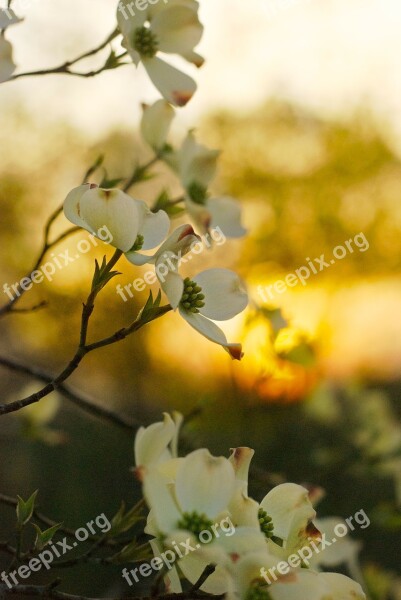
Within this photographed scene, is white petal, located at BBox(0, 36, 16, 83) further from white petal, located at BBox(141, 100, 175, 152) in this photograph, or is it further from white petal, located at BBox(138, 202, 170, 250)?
white petal, located at BBox(141, 100, 175, 152)

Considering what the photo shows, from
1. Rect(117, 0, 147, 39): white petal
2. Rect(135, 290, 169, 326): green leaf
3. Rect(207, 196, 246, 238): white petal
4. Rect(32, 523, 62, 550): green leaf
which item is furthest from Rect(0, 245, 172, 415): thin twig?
Rect(207, 196, 246, 238): white petal

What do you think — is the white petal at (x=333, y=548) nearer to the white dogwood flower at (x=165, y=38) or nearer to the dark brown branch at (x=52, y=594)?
the dark brown branch at (x=52, y=594)

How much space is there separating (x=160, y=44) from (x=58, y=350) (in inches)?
199

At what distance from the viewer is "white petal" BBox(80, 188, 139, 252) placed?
1.85 feet

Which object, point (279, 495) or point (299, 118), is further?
point (299, 118)

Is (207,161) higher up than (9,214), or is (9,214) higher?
(9,214)

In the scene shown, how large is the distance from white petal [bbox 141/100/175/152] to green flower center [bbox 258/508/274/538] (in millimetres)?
474

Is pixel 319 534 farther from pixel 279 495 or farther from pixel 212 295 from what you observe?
pixel 212 295

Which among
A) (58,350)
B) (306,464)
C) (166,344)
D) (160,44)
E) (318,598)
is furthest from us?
(58,350)

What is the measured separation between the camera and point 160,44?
0.74 metres

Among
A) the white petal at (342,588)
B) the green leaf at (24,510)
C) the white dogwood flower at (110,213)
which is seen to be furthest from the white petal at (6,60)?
the white petal at (342,588)

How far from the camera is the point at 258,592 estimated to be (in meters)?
0.48

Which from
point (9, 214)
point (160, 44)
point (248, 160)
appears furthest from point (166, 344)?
point (160, 44)

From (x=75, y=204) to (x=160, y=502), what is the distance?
23cm
